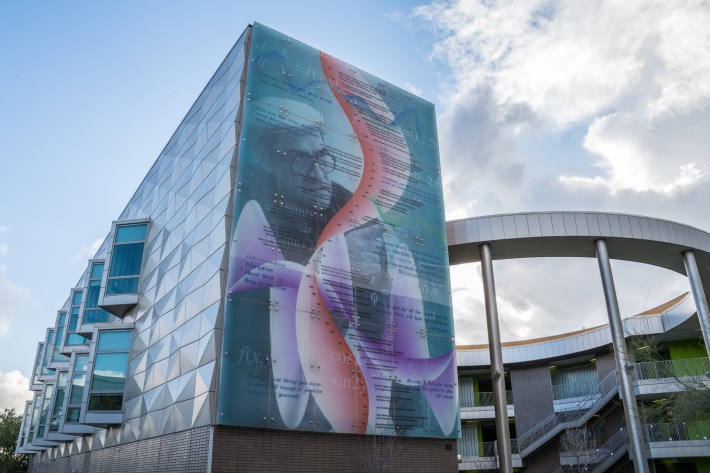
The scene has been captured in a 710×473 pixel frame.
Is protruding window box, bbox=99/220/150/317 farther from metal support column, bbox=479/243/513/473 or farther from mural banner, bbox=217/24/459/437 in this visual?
metal support column, bbox=479/243/513/473

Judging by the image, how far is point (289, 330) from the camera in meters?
14.2

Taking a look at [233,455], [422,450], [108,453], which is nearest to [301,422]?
Answer: [233,455]

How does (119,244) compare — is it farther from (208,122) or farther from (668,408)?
(668,408)

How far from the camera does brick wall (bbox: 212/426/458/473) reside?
41.4 feet

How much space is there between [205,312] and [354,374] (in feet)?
13.4

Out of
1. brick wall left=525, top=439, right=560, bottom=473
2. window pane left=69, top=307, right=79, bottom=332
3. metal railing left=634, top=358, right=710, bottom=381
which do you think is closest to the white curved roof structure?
metal railing left=634, top=358, right=710, bottom=381

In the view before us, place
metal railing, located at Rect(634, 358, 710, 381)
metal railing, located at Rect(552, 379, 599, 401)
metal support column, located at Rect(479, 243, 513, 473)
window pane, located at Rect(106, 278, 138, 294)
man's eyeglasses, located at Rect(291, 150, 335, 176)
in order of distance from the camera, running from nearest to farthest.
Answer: man's eyeglasses, located at Rect(291, 150, 335, 176), metal support column, located at Rect(479, 243, 513, 473), window pane, located at Rect(106, 278, 138, 294), metal railing, located at Rect(634, 358, 710, 381), metal railing, located at Rect(552, 379, 599, 401)

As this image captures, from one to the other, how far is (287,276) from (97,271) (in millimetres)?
15825

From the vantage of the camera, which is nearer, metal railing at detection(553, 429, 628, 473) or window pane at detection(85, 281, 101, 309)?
window pane at detection(85, 281, 101, 309)

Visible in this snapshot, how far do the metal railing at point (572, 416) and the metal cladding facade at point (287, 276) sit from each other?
1636 centimetres

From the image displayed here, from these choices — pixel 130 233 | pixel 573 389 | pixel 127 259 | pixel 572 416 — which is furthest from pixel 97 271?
pixel 573 389

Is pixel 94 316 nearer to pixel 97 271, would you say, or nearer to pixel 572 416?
pixel 97 271

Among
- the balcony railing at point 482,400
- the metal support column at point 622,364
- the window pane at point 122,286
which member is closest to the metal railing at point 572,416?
the balcony railing at point 482,400

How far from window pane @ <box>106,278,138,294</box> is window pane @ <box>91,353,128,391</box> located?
240 cm
